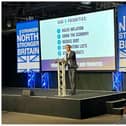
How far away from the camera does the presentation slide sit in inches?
339

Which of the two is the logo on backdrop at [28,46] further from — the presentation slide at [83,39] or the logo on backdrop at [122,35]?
the logo on backdrop at [122,35]

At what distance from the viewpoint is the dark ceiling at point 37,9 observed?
1034cm

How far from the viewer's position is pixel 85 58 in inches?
357

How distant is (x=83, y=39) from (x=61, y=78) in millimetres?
1746

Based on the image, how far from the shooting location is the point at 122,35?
848 cm

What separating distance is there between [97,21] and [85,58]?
0.97 meters

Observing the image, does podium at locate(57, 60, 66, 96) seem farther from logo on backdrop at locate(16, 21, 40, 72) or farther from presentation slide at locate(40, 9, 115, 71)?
logo on backdrop at locate(16, 21, 40, 72)

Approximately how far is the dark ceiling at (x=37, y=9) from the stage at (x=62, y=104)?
2899mm

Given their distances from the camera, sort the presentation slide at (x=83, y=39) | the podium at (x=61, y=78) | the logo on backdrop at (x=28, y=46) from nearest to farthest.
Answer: the podium at (x=61, y=78) → the presentation slide at (x=83, y=39) → the logo on backdrop at (x=28, y=46)

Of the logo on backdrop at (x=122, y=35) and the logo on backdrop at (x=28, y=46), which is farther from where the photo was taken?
the logo on backdrop at (x=28, y=46)

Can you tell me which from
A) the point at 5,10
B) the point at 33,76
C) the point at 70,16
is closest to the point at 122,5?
the point at 70,16

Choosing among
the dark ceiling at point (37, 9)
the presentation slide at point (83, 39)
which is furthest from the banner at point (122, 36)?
the dark ceiling at point (37, 9)

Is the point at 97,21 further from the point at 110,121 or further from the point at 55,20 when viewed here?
the point at 110,121

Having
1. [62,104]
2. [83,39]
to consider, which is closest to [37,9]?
[83,39]
